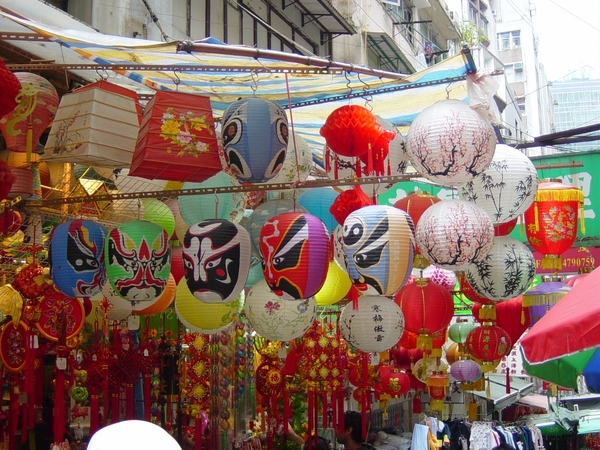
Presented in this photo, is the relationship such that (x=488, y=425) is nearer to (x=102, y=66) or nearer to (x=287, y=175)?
(x=287, y=175)

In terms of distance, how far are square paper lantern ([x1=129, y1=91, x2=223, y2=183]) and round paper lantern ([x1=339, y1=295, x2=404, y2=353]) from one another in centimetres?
172

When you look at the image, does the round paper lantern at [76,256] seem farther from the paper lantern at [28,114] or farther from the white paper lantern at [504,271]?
the white paper lantern at [504,271]

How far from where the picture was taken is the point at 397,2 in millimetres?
16984

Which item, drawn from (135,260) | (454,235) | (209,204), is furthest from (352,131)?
(135,260)

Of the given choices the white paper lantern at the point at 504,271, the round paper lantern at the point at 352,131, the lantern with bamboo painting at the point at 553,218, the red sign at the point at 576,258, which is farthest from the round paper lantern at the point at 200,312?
the red sign at the point at 576,258

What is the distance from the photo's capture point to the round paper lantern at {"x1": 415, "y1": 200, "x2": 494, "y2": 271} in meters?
4.39

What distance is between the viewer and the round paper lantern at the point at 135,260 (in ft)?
14.1

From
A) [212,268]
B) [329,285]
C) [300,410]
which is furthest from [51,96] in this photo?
[300,410]

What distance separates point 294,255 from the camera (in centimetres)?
421

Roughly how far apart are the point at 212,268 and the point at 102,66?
1.28 metres

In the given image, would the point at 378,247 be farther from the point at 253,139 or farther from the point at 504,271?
the point at 504,271

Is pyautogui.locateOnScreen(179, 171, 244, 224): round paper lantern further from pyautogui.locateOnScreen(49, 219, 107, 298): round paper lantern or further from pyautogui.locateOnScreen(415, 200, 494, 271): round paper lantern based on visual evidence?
pyautogui.locateOnScreen(415, 200, 494, 271): round paper lantern

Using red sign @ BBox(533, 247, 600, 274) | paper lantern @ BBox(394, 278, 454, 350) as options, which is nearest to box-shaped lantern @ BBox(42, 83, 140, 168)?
paper lantern @ BBox(394, 278, 454, 350)

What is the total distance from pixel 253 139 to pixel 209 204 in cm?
74
